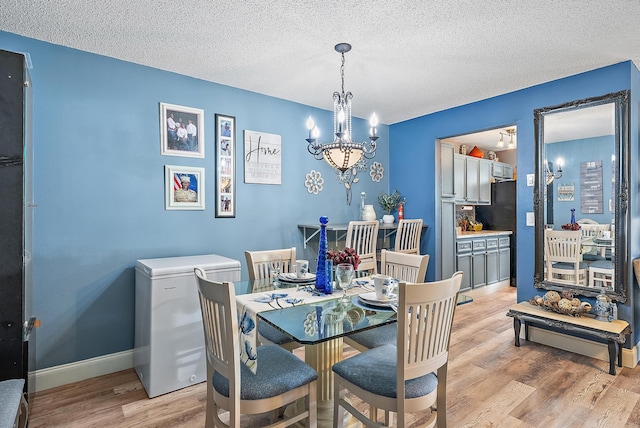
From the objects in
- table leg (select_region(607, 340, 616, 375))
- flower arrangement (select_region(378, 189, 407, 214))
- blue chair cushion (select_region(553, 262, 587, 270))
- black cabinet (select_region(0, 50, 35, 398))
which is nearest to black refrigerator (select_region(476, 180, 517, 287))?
flower arrangement (select_region(378, 189, 407, 214))

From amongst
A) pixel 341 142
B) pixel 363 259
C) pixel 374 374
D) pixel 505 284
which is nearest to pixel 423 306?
pixel 374 374

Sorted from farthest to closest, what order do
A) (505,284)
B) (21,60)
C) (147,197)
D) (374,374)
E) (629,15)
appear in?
(505,284) < (147,197) < (629,15) < (21,60) < (374,374)

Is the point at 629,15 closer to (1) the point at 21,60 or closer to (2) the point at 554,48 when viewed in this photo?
(2) the point at 554,48

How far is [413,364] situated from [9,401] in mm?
1579

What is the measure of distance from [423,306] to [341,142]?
4.30 ft

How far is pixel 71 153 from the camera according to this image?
2.52 m

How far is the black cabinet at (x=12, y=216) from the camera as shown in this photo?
67.7 inches

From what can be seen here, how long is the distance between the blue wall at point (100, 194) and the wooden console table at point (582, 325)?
270cm

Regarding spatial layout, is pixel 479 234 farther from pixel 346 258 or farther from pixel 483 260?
pixel 346 258

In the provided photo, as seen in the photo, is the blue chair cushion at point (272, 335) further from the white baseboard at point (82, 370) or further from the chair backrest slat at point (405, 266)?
the white baseboard at point (82, 370)

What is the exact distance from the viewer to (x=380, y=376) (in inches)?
59.0

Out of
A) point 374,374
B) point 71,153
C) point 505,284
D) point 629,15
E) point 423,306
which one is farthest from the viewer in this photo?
point 505,284

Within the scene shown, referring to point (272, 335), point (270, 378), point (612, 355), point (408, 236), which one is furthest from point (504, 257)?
point (270, 378)

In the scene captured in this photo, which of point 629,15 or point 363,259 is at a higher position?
point 629,15
